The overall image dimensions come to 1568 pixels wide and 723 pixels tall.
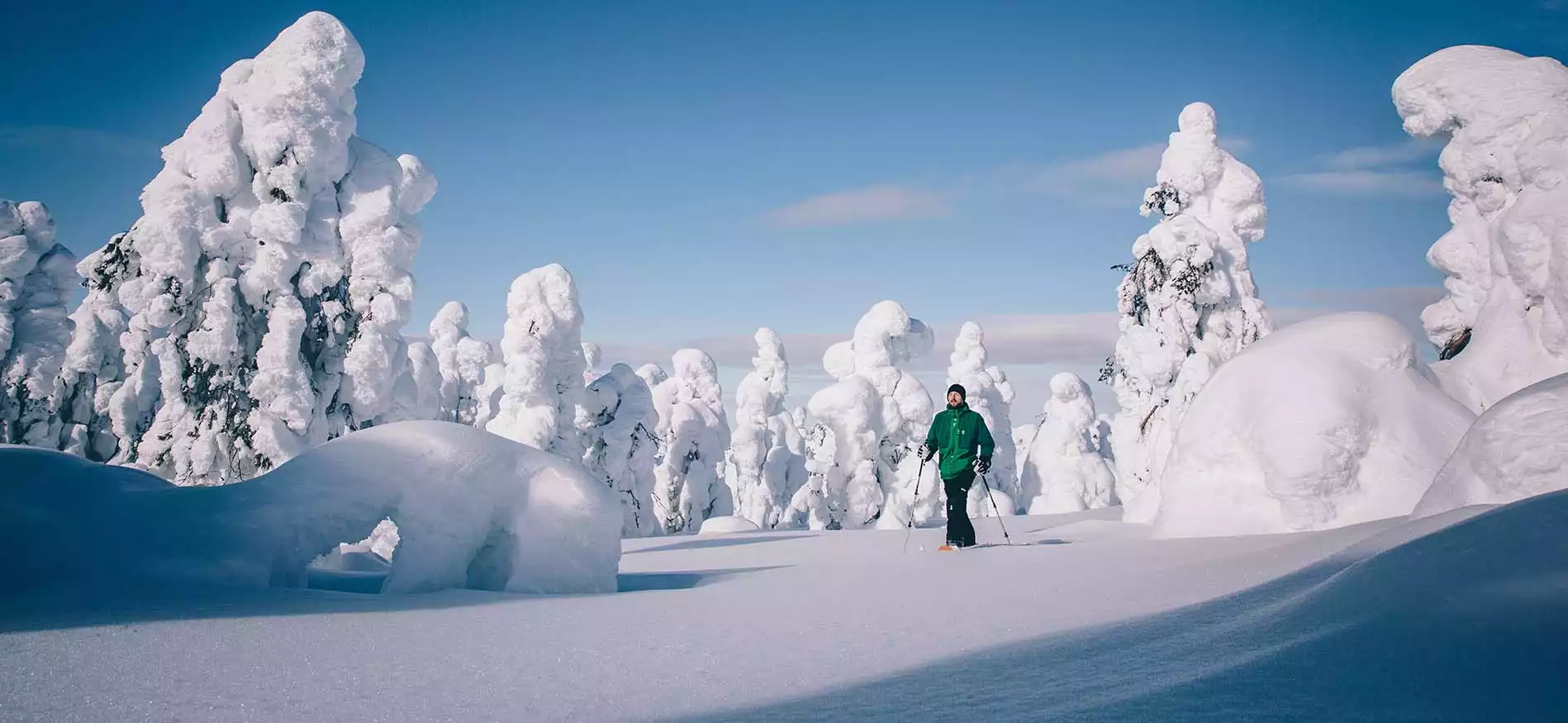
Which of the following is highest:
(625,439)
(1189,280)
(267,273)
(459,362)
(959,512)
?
(459,362)

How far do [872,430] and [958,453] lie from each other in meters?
20.9

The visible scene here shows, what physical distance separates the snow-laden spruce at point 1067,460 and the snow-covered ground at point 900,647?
93.6ft

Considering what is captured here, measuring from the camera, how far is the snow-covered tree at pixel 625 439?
87.1 feet

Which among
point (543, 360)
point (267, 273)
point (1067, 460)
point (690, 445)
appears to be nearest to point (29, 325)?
point (267, 273)

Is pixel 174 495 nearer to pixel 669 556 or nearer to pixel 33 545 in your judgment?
pixel 33 545

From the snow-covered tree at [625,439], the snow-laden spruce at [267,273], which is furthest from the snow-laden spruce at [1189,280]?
the snow-laden spruce at [267,273]

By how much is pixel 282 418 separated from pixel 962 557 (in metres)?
14.0

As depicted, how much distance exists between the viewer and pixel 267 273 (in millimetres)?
16781

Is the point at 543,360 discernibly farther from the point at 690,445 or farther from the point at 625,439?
the point at 690,445

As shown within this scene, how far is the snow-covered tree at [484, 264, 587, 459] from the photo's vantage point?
79.0 feet

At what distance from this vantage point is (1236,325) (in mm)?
21484

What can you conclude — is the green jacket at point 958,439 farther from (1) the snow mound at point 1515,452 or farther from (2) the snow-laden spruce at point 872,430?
(2) the snow-laden spruce at point 872,430

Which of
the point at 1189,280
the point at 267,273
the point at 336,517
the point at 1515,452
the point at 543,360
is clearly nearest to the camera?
the point at 1515,452

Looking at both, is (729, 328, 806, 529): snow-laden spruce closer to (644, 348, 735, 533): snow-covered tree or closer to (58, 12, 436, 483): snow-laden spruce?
(644, 348, 735, 533): snow-covered tree
